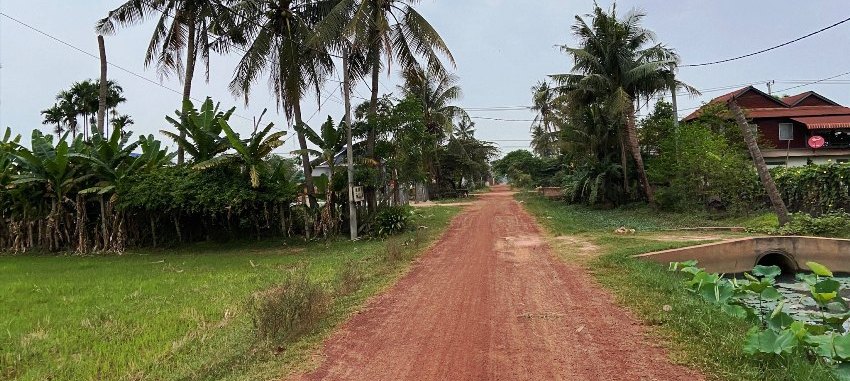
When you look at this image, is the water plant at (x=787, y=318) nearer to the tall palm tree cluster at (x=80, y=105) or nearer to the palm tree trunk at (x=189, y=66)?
the palm tree trunk at (x=189, y=66)

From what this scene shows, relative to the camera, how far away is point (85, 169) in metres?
15.6

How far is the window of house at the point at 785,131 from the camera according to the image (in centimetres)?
3111

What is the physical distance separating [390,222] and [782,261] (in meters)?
10.5

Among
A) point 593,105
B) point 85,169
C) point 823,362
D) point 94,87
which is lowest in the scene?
point 823,362

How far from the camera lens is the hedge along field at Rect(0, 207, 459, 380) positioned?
4.80 meters

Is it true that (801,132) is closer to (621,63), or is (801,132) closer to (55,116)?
(621,63)

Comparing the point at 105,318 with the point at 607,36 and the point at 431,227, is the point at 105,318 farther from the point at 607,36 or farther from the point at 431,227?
the point at 607,36

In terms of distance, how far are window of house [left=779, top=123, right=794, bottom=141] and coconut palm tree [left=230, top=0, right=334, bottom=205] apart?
1126 inches

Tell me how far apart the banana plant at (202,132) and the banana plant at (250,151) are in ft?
1.72

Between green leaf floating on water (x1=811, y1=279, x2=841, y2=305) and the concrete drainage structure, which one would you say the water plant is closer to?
green leaf floating on water (x1=811, y1=279, x2=841, y2=305)

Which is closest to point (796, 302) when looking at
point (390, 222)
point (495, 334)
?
point (495, 334)

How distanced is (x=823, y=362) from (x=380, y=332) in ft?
13.3

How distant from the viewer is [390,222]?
52.2 ft

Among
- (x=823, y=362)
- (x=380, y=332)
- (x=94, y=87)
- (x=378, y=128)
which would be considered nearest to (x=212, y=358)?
(x=380, y=332)
